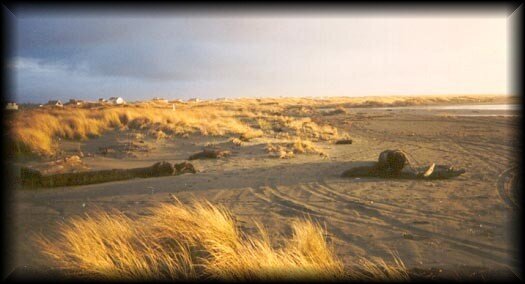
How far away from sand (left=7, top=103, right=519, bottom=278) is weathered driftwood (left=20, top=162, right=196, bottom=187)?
0.34 meters

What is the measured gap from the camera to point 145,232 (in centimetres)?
423

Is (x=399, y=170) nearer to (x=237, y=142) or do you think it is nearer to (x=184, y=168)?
(x=184, y=168)

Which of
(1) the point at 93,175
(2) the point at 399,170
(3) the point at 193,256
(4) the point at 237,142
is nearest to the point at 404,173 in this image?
(2) the point at 399,170

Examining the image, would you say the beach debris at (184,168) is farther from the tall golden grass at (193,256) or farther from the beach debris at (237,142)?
the tall golden grass at (193,256)

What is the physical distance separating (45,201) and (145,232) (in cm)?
413

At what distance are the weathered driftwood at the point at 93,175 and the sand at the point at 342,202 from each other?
339mm

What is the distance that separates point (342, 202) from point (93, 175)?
240 inches

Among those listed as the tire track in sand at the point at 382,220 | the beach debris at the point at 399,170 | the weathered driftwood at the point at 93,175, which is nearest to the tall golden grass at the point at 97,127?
the weathered driftwood at the point at 93,175

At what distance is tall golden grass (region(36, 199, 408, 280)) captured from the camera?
3.39m

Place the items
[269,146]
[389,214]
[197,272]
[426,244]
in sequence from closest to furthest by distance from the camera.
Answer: [197,272] → [426,244] → [389,214] → [269,146]

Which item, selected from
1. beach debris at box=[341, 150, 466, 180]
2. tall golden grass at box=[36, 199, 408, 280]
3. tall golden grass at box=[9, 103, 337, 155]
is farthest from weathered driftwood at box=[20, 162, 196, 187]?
tall golden grass at box=[36, 199, 408, 280]

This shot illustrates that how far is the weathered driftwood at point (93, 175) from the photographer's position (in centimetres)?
830

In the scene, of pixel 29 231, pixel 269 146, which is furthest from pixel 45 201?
pixel 269 146

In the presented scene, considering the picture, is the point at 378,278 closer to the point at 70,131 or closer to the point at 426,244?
the point at 426,244
